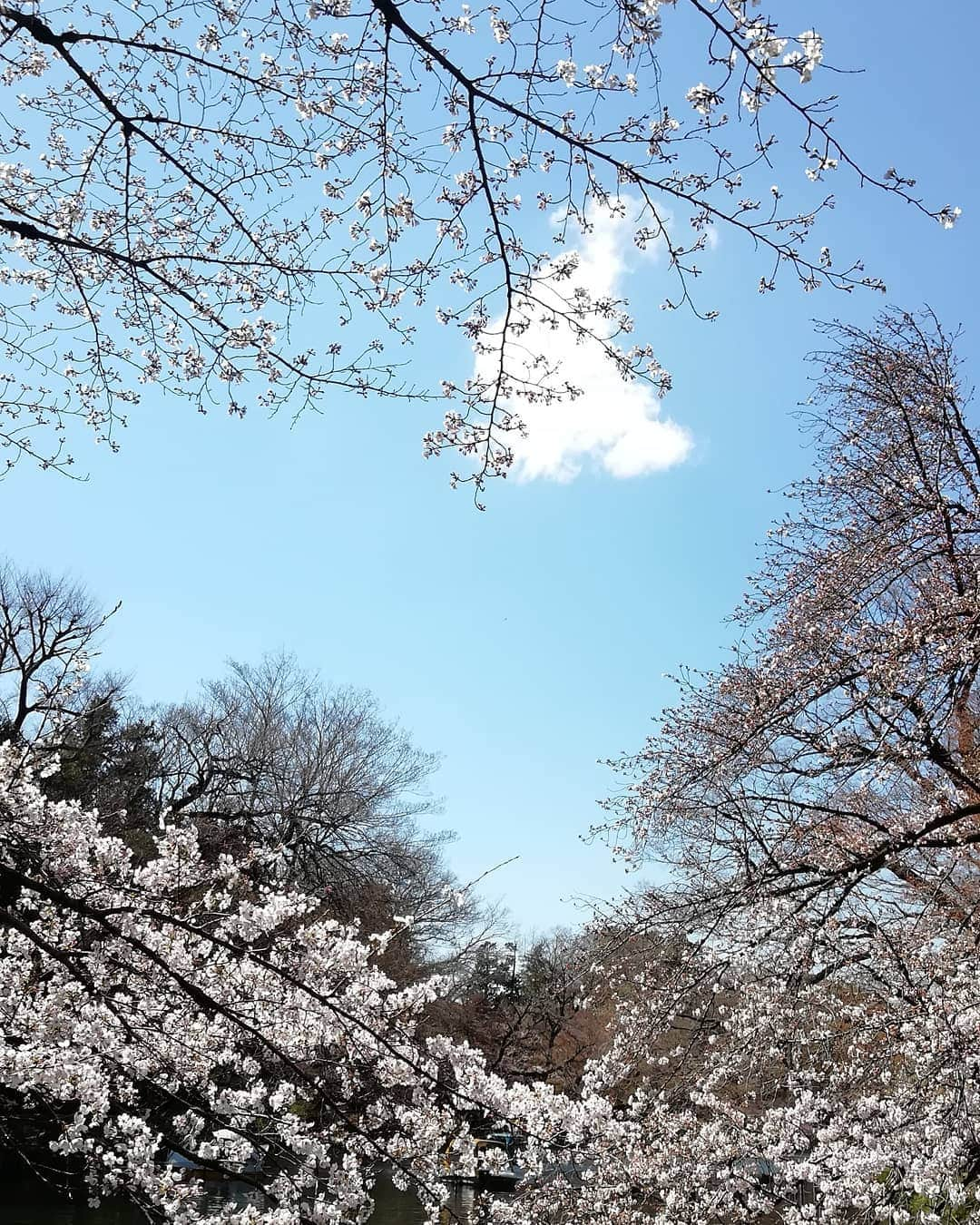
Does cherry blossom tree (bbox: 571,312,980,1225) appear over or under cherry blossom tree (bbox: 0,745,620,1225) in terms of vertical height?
over

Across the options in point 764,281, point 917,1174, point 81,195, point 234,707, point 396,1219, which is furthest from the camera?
point 234,707

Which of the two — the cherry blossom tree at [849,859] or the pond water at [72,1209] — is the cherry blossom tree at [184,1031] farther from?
the pond water at [72,1209]

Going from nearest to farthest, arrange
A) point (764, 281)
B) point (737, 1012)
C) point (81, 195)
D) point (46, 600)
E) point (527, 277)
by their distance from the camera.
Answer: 1. point (764, 281)
2. point (527, 277)
3. point (81, 195)
4. point (737, 1012)
5. point (46, 600)

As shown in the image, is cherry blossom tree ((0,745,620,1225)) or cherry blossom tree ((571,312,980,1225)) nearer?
cherry blossom tree ((0,745,620,1225))

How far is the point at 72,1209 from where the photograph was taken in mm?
12961

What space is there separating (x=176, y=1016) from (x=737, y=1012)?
535 cm

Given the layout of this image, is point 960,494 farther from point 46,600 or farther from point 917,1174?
point 46,600

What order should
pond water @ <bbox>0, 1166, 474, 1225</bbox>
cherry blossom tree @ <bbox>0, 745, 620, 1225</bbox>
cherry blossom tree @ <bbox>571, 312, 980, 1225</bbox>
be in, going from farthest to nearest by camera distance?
pond water @ <bbox>0, 1166, 474, 1225</bbox>
cherry blossom tree @ <bbox>571, 312, 980, 1225</bbox>
cherry blossom tree @ <bbox>0, 745, 620, 1225</bbox>

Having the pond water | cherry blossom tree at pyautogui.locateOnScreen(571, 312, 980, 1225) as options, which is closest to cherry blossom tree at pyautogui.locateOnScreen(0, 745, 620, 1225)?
cherry blossom tree at pyautogui.locateOnScreen(571, 312, 980, 1225)

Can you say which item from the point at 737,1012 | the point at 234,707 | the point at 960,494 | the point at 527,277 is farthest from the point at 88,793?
the point at 527,277

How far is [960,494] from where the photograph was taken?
722cm

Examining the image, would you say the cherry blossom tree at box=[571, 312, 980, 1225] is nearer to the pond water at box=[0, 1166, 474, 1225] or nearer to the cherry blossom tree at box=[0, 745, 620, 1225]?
the cherry blossom tree at box=[0, 745, 620, 1225]

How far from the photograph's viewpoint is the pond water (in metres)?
11.8

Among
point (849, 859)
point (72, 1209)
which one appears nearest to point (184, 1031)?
point (849, 859)
